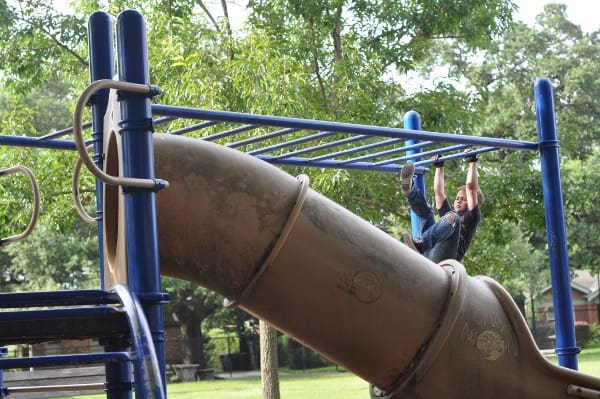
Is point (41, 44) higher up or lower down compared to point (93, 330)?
higher up

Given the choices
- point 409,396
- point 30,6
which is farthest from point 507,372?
point 30,6

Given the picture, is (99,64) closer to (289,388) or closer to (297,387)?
(289,388)

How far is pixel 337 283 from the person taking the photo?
430cm

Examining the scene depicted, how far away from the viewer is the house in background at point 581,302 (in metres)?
43.4

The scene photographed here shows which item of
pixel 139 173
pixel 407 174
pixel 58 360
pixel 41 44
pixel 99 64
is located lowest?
pixel 58 360

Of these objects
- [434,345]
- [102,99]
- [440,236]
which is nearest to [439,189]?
[440,236]

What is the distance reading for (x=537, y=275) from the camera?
35.8m

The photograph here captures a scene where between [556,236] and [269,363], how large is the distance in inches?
274

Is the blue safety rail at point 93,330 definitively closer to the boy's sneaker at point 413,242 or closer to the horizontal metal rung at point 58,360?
the horizontal metal rung at point 58,360

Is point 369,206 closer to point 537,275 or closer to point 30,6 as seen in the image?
point 30,6

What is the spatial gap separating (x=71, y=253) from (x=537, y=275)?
17.4 m

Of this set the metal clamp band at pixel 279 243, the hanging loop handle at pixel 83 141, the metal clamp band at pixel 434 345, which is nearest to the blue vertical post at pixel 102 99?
the metal clamp band at pixel 279 243

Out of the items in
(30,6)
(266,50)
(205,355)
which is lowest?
(205,355)

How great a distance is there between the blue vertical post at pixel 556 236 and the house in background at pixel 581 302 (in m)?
34.5
